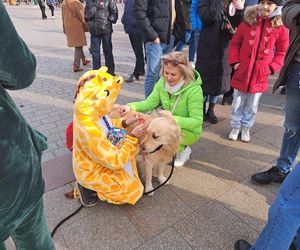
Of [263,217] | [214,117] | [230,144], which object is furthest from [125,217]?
[214,117]

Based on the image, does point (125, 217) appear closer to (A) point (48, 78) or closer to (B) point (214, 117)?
(B) point (214, 117)

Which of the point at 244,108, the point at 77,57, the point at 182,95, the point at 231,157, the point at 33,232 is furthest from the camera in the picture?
the point at 77,57

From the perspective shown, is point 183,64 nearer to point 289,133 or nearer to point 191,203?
point 289,133

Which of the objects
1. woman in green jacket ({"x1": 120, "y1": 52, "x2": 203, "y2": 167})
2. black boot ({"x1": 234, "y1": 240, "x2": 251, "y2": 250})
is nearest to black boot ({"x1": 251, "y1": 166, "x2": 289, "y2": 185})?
woman in green jacket ({"x1": 120, "y1": 52, "x2": 203, "y2": 167})

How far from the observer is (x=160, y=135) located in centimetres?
232

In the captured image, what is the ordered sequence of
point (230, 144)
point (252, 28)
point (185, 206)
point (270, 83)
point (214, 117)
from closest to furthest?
point (185, 206) < point (252, 28) < point (230, 144) < point (214, 117) < point (270, 83)

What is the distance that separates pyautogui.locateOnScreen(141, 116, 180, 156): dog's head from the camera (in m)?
2.31

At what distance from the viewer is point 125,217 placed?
2393mm

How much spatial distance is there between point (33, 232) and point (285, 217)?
1.41m

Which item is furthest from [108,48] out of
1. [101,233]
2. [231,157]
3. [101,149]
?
[101,233]

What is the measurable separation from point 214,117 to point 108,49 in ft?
10.5

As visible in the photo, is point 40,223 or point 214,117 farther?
point 214,117

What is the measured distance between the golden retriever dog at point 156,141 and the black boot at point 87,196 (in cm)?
52

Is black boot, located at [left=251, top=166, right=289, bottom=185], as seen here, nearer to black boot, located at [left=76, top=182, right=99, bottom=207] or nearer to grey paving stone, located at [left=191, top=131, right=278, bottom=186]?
grey paving stone, located at [left=191, top=131, right=278, bottom=186]
